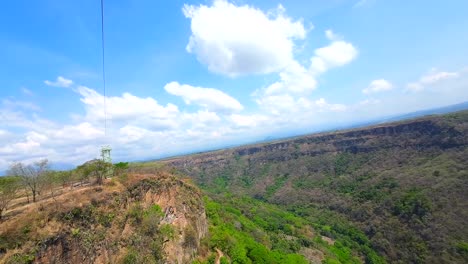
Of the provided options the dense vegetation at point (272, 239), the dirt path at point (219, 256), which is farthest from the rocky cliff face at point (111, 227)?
the dense vegetation at point (272, 239)

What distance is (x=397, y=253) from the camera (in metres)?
69.8

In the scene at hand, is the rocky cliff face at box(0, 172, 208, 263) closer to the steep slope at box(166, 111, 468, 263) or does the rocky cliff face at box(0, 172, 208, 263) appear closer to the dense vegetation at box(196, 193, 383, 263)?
the dense vegetation at box(196, 193, 383, 263)

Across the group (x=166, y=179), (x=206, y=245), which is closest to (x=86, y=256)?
(x=166, y=179)

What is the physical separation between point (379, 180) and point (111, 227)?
96399 millimetres

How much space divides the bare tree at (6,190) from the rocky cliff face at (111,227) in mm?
2663

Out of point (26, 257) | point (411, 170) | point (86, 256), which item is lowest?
point (411, 170)

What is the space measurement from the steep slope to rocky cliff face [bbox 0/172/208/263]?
197 feet

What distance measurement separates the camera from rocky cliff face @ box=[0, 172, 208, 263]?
19.6 meters

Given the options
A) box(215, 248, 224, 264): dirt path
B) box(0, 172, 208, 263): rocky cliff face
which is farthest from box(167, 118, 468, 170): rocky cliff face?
box(0, 172, 208, 263): rocky cliff face

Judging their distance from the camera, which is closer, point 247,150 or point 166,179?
point 166,179

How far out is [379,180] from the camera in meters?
97.9

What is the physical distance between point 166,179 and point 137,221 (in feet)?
27.5

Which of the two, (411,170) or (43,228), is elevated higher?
(43,228)

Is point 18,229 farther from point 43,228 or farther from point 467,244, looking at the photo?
point 467,244
